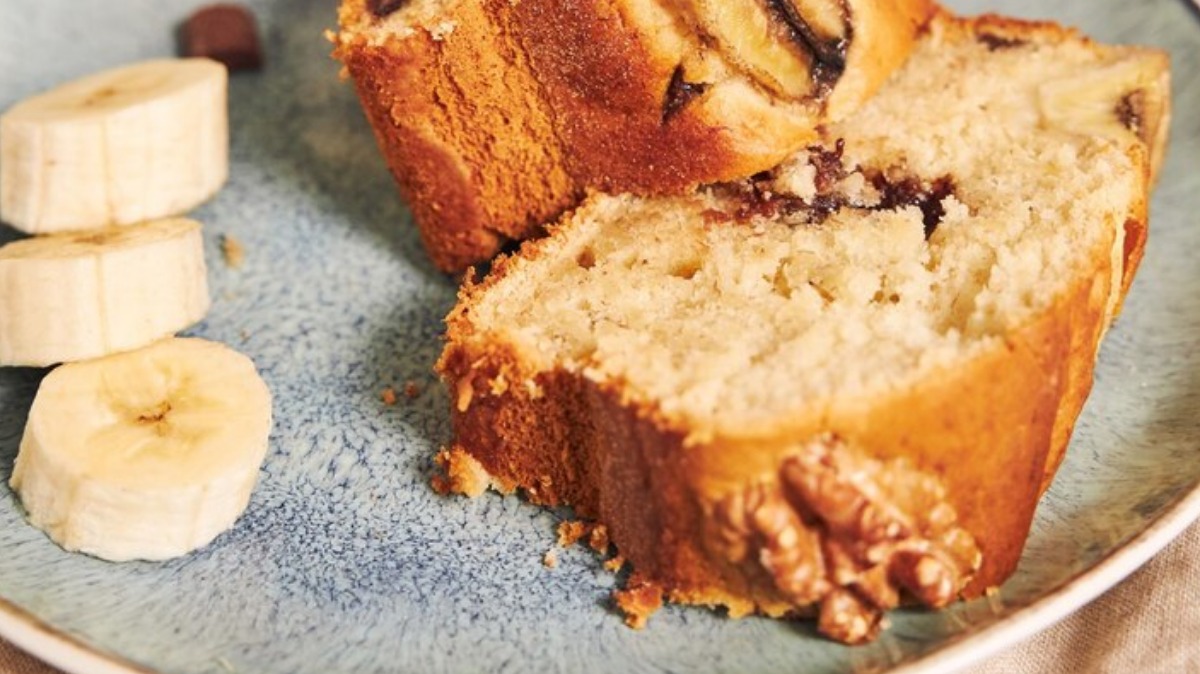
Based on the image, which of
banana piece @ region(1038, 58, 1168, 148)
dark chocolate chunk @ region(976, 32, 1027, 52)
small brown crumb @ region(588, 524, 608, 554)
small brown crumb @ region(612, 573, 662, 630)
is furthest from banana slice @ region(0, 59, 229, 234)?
banana piece @ region(1038, 58, 1168, 148)

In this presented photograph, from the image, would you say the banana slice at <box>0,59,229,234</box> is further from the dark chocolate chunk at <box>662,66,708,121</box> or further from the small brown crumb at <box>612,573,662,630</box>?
the small brown crumb at <box>612,573,662,630</box>

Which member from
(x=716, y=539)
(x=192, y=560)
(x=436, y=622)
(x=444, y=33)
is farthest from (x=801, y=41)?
(x=192, y=560)

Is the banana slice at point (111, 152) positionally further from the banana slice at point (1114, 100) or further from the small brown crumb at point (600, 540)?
the banana slice at point (1114, 100)

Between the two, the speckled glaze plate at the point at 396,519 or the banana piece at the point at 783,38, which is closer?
the speckled glaze plate at the point at 396,519

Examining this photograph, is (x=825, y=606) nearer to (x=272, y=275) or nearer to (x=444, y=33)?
(x=444, y=33)

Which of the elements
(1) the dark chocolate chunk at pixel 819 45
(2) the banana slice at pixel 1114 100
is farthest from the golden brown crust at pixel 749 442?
(1) the dark chocolate chunk at pixel 819 45

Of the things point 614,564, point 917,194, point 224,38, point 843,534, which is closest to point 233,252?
point 224,38
